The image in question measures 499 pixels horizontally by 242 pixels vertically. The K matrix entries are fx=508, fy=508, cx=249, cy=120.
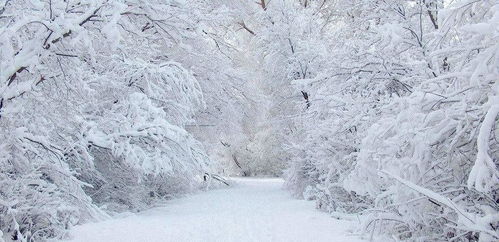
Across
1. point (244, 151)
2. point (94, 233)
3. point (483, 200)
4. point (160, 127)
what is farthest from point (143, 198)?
point (244, 151)

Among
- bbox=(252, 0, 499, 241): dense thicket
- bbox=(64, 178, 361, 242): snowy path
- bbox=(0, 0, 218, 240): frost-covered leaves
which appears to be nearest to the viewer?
bbox=(0, 0, 218, 240): frost-covered leaves

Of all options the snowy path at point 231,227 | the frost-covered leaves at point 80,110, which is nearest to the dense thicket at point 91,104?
the frost-covered leaves at point 80,110

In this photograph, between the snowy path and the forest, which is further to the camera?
the snowy path

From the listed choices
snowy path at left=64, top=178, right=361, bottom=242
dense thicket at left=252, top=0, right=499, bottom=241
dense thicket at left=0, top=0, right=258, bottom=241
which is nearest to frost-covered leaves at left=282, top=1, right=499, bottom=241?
dense thicket at left=252, top=0, right=499, bottom=241

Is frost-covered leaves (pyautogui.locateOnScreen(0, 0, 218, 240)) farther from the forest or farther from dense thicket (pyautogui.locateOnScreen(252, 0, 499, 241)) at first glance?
dense thicket (pyautogui.locateOnScreen(252, 0, 499, 241))

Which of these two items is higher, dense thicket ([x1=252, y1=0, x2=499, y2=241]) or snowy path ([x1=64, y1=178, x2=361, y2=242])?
dense thicket ([x1=252, y1=0, x2=499, y2=241])

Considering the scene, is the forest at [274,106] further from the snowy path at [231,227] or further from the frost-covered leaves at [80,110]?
the snowy path at [231,227]

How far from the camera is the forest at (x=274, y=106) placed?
4.62 metres

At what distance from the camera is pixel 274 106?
1798 cm

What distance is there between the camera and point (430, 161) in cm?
543

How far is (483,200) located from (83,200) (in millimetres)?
6243

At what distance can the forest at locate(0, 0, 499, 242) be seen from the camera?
182 inches

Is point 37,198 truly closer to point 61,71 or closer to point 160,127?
point 61,71

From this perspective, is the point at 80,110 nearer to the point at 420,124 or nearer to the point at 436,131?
the point at 420,124
